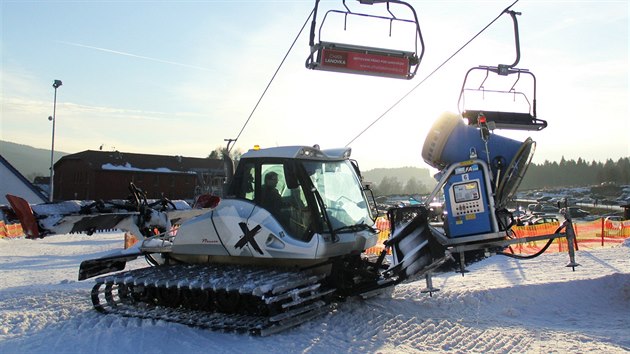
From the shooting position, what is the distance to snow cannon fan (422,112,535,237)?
7.20 meters

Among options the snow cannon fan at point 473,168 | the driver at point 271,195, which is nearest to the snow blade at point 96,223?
the driver at point 271,195

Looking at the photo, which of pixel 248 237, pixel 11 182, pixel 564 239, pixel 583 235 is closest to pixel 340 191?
pixel 248 237

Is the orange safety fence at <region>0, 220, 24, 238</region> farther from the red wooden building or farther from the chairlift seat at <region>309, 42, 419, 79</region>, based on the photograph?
the red wooden building

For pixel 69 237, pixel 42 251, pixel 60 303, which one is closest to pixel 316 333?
pixel 60 303

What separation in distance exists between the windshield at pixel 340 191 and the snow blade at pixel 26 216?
399 cm

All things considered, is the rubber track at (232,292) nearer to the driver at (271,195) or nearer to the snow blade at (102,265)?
the snow blade at (102,265)

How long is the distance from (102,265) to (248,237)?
2.93 m

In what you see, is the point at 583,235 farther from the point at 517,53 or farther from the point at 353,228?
the point at 353,228

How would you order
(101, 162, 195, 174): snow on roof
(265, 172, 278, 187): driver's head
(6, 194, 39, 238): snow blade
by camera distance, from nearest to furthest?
(265, 172, 278, 187): driver's head < (6, 194, 39, 238): snow blade < (101, 162, 195, 174): snow on roof

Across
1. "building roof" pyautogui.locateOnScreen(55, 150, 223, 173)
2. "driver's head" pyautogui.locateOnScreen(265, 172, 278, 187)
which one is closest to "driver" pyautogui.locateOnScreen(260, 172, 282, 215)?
"driver's head" pyautogui.locateOnScreen(265, 172, 278, 187)

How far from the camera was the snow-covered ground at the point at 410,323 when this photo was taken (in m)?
6.24

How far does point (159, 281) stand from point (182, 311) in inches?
21.3

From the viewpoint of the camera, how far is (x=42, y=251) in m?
20.4

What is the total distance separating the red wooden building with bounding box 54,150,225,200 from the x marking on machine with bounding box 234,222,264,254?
50.6 m
